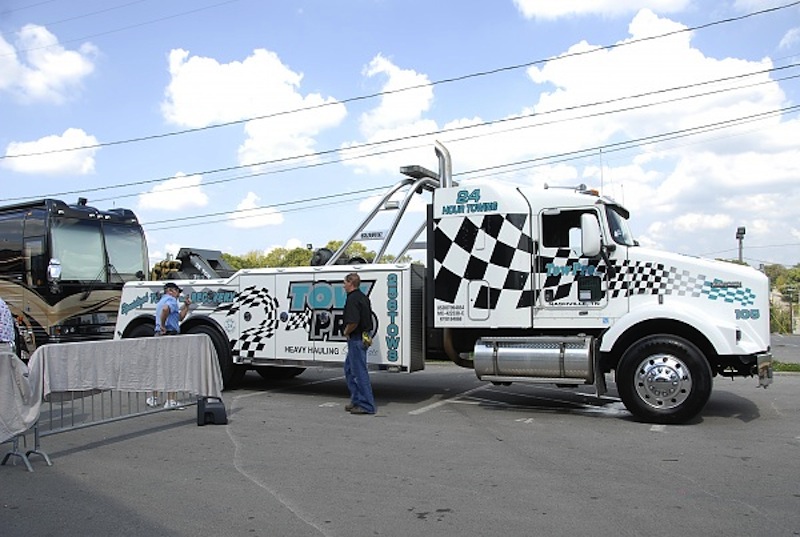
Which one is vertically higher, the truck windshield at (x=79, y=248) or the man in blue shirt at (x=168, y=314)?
the truck windshield at (x=79, y=248)

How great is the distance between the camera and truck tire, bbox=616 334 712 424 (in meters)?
8.18

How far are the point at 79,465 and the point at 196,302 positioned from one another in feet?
17.6

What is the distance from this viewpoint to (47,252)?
14773 mm

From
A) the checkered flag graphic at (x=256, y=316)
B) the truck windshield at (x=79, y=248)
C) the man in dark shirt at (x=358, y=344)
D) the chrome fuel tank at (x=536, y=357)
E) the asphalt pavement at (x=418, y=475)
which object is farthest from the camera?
the truck windshield at (x=79, y=248)

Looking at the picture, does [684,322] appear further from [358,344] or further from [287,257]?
[287,257]

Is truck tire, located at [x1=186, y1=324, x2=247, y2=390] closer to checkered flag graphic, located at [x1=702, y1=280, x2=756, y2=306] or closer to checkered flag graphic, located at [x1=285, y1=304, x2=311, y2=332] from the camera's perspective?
checkered flag graphic, located at [x1=285, y1=304, x2=311, y2=332]

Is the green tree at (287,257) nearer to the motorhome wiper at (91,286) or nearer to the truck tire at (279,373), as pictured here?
the motorhome wiper at (91,286)

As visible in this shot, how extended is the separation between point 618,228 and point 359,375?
4050mm

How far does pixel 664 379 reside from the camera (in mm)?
8320

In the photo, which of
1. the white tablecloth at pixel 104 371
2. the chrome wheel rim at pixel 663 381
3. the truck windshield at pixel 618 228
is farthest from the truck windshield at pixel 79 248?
the chrome wheel rim at pixel 663 381

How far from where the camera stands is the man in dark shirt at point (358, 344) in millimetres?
9172

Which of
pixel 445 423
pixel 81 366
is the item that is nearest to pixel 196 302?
pixel 81 366

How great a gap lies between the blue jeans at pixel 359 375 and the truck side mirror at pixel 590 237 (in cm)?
322

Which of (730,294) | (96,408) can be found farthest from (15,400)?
(730,294)
